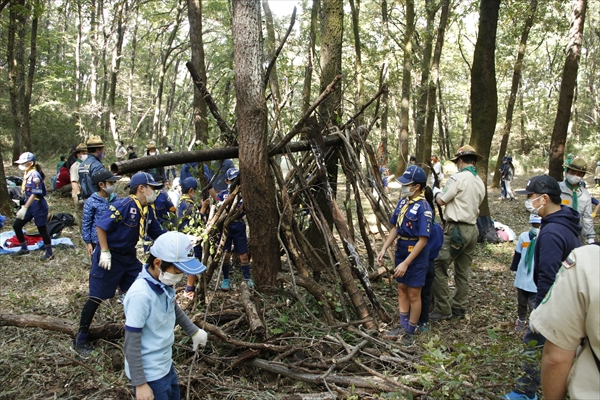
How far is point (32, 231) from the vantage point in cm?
844

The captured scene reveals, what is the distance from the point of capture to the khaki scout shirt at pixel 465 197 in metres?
5.15

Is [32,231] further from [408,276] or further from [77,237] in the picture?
[408,276]

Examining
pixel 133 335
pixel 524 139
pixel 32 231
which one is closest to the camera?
pixel 133 335

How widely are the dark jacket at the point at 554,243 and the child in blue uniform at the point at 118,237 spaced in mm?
3725

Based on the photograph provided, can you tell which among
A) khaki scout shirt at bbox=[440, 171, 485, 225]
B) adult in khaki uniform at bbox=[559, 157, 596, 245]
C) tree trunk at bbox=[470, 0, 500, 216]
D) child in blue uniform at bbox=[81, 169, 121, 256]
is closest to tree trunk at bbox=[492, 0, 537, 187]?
tree trunk at bbox=[470, 0, 500, 216]

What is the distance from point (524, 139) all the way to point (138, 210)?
111 ft

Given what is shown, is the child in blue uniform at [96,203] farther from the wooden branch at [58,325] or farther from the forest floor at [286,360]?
the wooden branch at [58,325]

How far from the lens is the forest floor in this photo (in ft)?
10.2

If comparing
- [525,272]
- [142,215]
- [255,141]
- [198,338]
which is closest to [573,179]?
[525,272]

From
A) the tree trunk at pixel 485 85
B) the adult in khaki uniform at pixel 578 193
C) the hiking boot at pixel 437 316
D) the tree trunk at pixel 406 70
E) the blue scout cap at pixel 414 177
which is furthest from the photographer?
the tree trunk at pixel 406 70

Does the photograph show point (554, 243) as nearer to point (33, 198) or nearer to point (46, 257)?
point (33, 198)

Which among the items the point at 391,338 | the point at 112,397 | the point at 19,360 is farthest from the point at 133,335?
the point at 391,338

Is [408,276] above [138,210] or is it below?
below

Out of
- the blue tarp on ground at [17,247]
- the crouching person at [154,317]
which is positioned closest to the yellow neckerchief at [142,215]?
the crouching person at [154,317]
